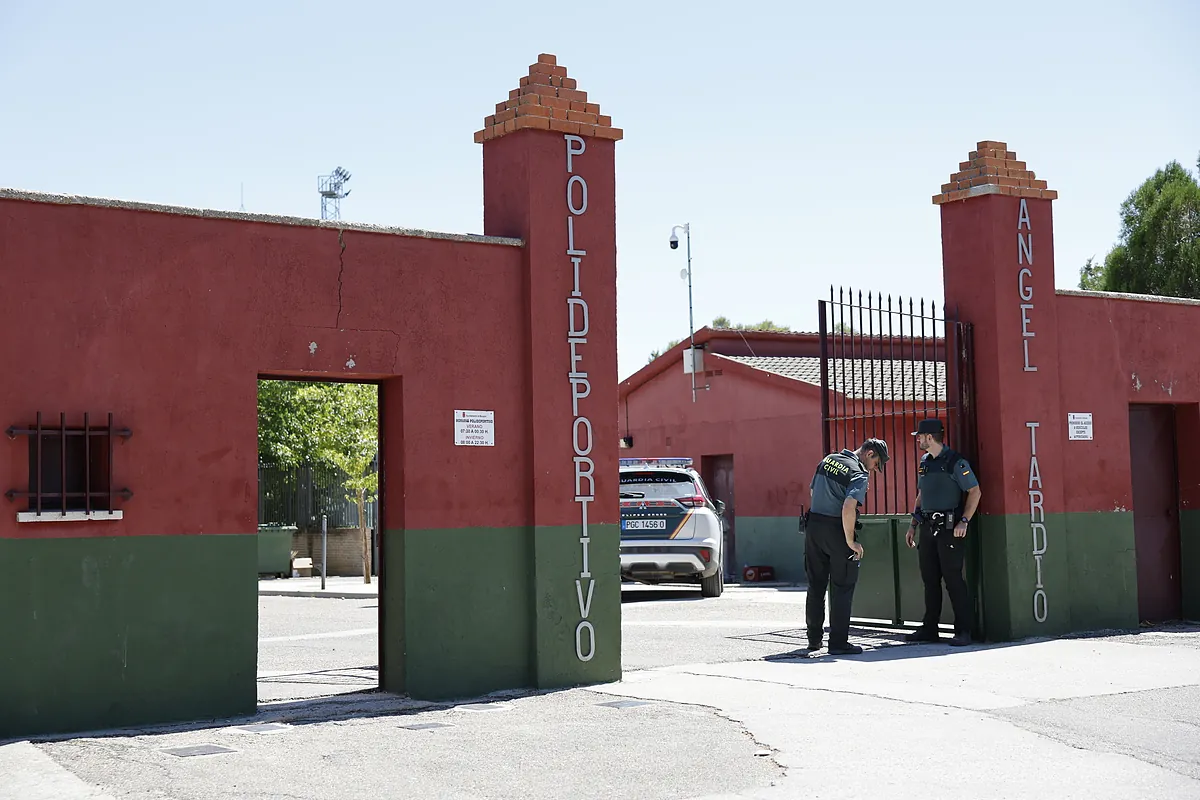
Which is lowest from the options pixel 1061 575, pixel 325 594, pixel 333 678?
pixel 325 594

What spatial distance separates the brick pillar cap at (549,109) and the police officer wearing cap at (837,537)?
3.65 meters

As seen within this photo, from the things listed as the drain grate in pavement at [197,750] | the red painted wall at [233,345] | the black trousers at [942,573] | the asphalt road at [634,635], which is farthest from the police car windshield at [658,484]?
the drain grate in pavement at [197,750]

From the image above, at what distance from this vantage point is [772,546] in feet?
85.3

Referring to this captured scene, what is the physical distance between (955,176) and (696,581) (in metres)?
8.30

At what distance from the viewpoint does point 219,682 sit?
920cm

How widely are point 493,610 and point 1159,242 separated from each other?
161ft

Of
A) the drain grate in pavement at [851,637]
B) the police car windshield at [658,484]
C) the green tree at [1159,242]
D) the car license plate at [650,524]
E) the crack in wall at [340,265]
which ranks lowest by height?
the drain grate in pavement at [851,637]

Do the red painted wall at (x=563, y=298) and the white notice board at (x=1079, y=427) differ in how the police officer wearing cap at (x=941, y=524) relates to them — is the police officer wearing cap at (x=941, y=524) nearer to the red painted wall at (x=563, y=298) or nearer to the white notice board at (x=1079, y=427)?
the white notice board at (x=1079, y=427)

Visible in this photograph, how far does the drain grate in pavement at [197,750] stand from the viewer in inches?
303

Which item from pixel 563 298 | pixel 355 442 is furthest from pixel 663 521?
pixel 355 442

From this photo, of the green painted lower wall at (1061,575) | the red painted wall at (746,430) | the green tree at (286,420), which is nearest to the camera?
the green painted lower wall at (1061,575)

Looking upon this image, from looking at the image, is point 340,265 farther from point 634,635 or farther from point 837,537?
point 634,635

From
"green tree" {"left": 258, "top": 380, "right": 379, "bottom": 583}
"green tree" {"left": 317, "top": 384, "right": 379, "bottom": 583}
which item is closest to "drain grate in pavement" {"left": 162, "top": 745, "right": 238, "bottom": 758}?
"green tree" {"left": 258, "top": 380, "right": 379, "bottom": 583}

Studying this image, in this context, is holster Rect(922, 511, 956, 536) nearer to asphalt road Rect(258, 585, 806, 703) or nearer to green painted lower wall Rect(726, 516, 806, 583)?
asphalt road Rect(258, 585, 806, 703)
